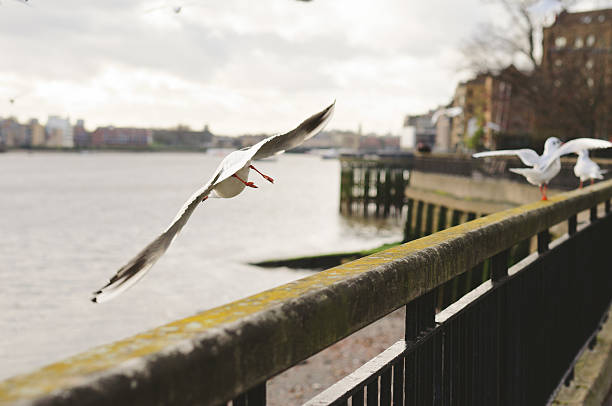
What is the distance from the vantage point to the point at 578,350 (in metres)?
4.23

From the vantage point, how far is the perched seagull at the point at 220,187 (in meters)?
1.14

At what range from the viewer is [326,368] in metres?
12.3

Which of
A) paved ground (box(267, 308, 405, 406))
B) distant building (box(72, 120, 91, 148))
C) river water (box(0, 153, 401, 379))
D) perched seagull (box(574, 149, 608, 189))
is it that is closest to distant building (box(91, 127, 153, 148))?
distant building (box(72, 120, 91, 148))

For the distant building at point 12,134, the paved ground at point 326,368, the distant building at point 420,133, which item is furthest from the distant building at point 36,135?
the paved ground at point 326,368

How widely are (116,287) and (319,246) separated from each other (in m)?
32.2

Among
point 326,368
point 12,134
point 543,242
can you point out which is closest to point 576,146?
point 543,242

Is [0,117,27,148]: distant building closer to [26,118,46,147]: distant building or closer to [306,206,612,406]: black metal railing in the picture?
[26,118,46,147]: distant building

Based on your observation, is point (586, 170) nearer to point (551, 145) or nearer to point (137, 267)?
point (551, 145)

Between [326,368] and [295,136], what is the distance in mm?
11478

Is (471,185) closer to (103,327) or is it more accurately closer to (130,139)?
(103,327)

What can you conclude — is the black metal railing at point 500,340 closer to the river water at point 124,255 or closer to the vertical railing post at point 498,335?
the vertical railing post at point 498,335

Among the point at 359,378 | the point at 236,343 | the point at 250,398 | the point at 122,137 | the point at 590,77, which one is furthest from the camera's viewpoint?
the point at 122,137

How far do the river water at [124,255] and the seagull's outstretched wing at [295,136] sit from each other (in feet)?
7.30

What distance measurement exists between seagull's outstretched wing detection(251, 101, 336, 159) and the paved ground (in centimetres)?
942
